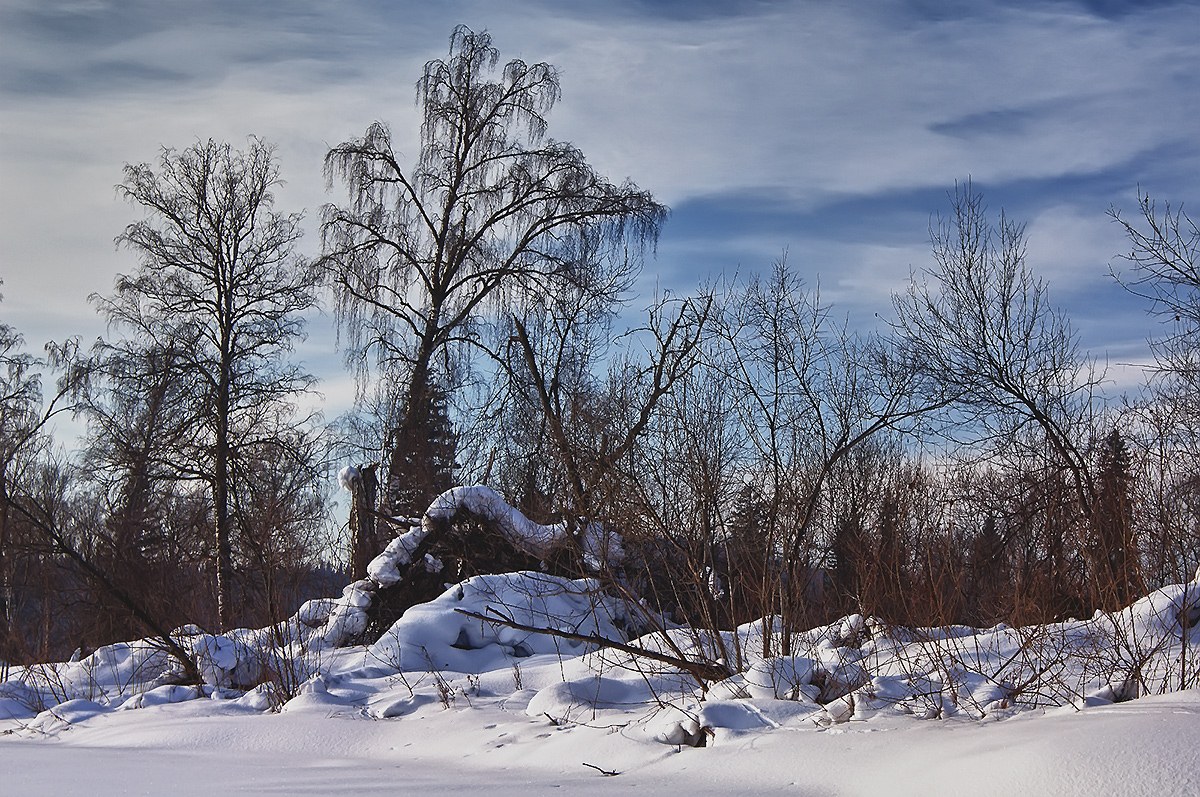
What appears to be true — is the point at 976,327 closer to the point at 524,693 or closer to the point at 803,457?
the point at 803,457

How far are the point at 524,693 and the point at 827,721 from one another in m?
2.60

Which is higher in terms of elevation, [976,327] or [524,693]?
[976,327]

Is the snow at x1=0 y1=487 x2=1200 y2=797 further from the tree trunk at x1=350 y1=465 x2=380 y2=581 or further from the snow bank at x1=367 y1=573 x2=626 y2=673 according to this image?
the tree trunk at x1=350 y1=465 x2=380 y2=581

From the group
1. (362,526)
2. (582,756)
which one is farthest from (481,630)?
(582,756)

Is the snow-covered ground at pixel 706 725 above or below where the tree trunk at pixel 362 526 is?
below

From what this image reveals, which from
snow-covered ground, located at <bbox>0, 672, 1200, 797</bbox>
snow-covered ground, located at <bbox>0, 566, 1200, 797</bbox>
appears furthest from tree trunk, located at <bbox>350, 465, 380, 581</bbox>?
snow-covered ground, located at <bbox>0, 672, 1200, 797</bbox>

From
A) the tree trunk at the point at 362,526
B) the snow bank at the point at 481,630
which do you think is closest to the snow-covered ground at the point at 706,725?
the snow bank at the point at 481,630

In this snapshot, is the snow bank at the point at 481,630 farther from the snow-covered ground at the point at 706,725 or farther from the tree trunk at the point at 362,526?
the tree trunk at the point at 362,526

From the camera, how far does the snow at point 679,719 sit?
3859mm

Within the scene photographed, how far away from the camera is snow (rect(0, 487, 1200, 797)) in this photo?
3859 mm

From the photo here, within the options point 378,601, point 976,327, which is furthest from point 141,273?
point 976,327

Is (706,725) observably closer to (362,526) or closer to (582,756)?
(582,756)

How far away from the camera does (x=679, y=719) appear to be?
5168 mm

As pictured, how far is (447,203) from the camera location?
17.0 meters
